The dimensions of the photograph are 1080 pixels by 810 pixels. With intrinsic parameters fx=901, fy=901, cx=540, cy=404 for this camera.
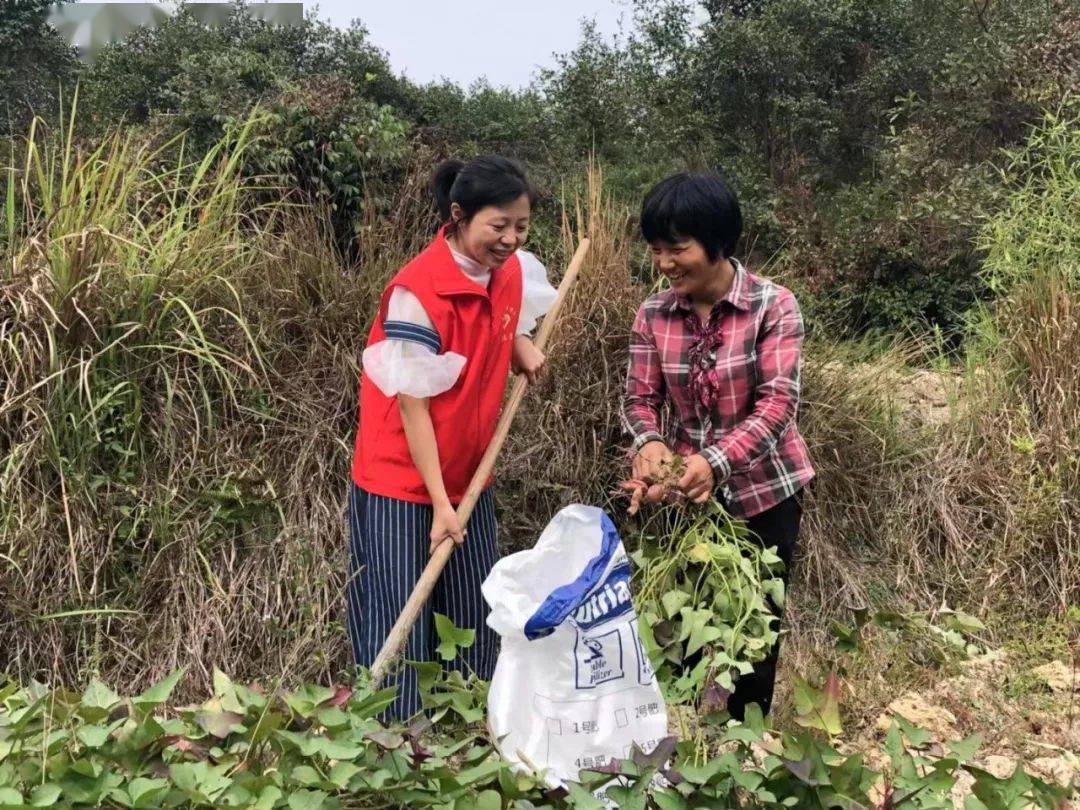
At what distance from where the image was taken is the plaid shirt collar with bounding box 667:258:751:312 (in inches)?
86.7

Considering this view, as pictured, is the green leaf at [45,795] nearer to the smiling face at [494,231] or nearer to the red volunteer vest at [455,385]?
the red volunteer vest at [455,385]

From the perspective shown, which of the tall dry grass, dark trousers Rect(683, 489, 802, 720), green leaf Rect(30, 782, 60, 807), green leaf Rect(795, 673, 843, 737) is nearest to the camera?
green leaf Rect(30, 782, 60, 807)

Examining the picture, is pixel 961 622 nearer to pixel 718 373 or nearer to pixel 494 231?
pixel 718 373

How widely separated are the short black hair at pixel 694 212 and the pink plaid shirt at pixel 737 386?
0.48 feet

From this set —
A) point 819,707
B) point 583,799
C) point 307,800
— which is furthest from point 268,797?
point 819,707

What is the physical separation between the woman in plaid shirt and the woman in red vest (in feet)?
1.09

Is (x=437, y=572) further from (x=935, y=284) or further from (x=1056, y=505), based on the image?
(x=935, y=284)

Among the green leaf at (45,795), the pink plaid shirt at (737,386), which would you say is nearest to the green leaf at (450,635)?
the green leaf at (45,795)

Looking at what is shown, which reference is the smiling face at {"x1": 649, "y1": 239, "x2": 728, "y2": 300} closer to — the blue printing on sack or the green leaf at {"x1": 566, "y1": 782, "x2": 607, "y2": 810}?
the blue printing on sack

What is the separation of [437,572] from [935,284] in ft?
22.8

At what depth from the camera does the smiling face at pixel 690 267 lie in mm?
2146

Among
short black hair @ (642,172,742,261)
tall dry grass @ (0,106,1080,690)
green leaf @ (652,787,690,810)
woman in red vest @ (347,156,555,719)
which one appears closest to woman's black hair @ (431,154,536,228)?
woman in red vest @ (347,156,555,719)

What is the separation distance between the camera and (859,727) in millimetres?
2869

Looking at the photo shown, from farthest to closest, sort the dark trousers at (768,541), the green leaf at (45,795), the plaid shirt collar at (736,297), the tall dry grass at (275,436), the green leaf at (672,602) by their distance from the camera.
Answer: the tall dry grass at (275,436), the dark trousers at (768,541), the plaid shirt collar at (736,297), the green leaf at (672,602), the green leaf at (45,795)
